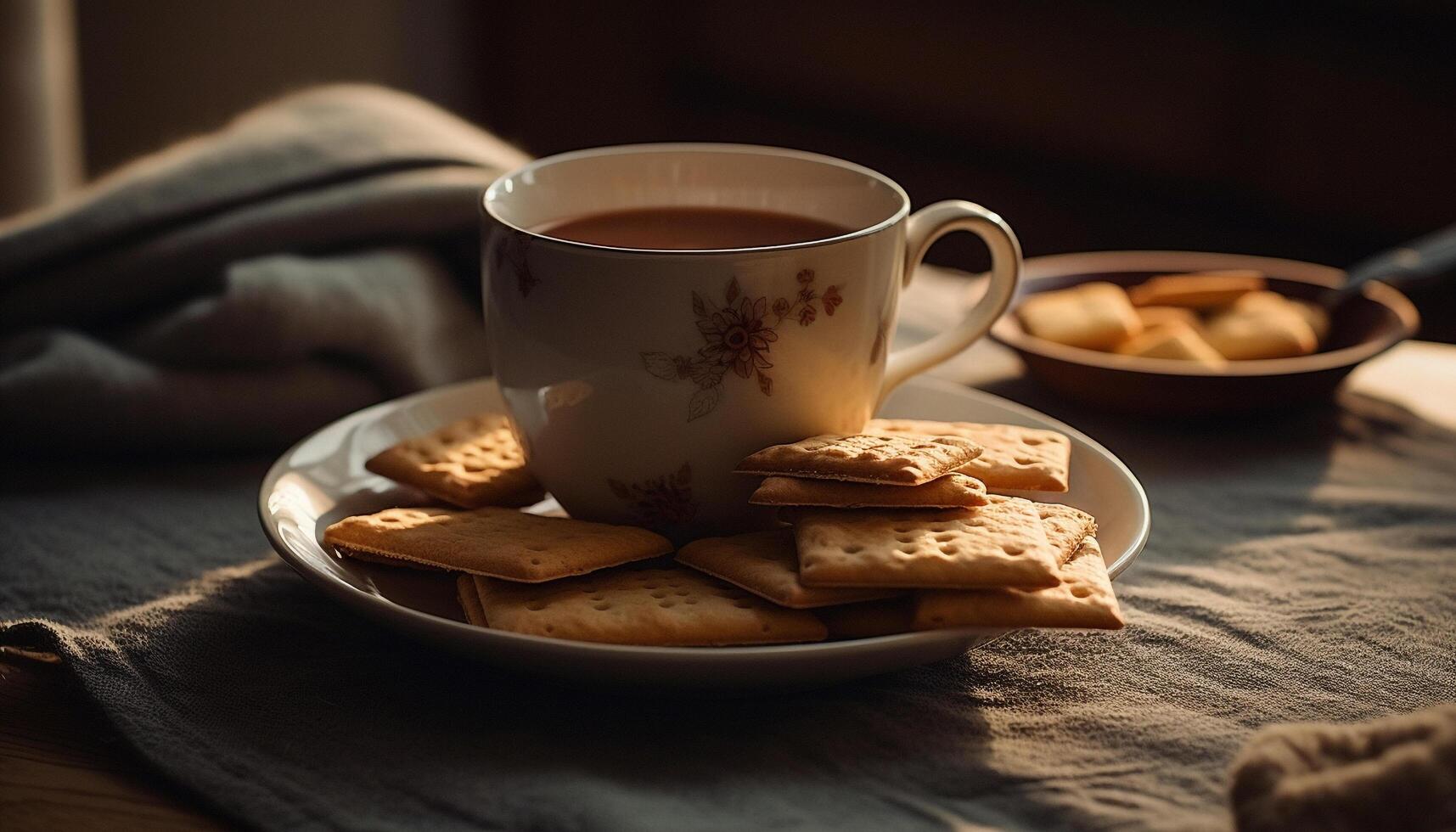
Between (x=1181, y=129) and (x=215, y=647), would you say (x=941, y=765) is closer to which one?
(x=215, y=647)

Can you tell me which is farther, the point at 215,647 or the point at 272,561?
the point at 272,561

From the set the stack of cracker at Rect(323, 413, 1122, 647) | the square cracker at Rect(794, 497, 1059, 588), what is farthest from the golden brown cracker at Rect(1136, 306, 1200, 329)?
the square cracker at Rect(794, 497, 1059, 588)

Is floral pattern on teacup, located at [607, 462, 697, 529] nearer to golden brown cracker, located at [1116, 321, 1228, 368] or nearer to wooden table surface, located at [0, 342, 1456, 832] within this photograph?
wooden table surface, located at [0, 342, 1456, 832]

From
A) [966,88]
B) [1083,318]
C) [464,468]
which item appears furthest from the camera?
[966,88]

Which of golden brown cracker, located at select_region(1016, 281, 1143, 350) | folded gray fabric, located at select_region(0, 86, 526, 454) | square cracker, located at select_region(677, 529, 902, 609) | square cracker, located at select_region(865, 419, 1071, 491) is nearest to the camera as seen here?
A: square cracker, located at select_region(677, 529, 902, 609)

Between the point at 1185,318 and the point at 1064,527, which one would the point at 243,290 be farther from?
the point at 1185,318

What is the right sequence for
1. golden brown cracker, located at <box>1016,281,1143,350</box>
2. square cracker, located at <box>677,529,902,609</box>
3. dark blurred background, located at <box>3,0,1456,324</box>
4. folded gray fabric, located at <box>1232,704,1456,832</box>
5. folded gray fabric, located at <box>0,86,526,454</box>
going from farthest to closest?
dark blurred background, located at <box>3,0,1456,324</box>
golden brown cracker, located at <box>1016,281,1143,350</box>
folded gray fabric, located at <box>0,86,526,454</box>
square cracker, located at <box>677,529,902,609</box>
folded gray fabric, located at <box>1232,704,1456,832</box>

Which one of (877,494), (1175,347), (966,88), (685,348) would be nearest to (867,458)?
(877,494)

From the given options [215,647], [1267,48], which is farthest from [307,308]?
[1267,48]
